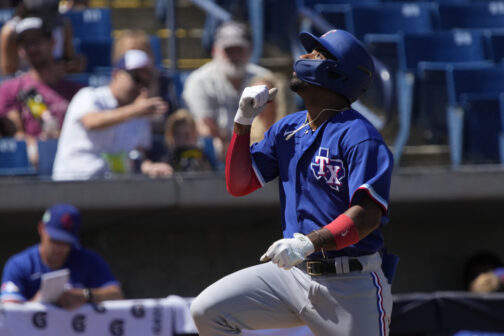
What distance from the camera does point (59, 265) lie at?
554 centimetres

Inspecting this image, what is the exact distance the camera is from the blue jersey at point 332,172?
10.3 feet

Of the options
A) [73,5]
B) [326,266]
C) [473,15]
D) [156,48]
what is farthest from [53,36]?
[326,266]

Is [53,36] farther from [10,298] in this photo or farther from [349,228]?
[349,228]

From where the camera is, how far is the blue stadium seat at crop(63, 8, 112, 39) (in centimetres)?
771

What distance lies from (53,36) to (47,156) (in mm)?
1163

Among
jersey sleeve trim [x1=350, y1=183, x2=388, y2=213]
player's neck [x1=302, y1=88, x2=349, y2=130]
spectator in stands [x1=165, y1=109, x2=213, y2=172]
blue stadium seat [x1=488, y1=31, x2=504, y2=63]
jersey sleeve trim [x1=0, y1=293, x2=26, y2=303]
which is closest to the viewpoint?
jersey sleeve trim [x1=350, y1=183, x2=388, y2=213]

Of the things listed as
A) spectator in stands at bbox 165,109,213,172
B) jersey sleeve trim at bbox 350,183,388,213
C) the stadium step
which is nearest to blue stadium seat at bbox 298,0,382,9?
the stadium step

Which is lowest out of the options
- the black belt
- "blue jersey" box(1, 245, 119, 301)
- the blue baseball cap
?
"blue jersey" box(1, 245, 119, 301)

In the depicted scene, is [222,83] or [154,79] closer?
[154,79]

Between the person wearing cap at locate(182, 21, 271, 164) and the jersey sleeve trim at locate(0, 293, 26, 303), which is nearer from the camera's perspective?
the jersey sleeve trim at locate(0, 293, 26, 303)

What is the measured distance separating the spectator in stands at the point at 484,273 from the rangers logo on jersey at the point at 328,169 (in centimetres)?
333

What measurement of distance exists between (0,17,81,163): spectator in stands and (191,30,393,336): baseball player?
317 cm

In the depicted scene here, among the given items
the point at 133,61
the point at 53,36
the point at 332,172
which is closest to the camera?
the point at 332,172

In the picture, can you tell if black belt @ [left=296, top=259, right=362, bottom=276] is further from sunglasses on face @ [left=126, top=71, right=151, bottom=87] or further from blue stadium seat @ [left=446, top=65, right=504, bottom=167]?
blue stadium seat @ [left=446, top=65, right=504, bottom=167]
